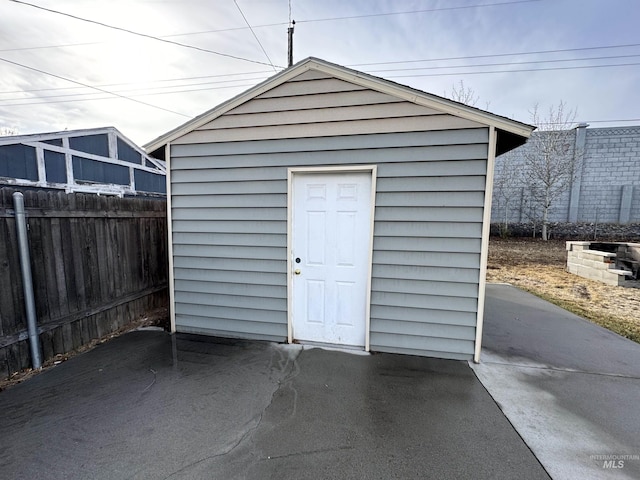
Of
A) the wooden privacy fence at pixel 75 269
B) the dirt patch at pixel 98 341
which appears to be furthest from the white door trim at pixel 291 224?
the wooden privacy fence at pixel 75 269

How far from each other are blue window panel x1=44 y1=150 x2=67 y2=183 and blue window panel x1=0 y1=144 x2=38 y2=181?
Answer: 0.27 m

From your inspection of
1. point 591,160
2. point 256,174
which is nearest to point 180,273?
point 256,174

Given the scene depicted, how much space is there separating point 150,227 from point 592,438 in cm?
528

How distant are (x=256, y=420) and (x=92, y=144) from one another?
34.7ft

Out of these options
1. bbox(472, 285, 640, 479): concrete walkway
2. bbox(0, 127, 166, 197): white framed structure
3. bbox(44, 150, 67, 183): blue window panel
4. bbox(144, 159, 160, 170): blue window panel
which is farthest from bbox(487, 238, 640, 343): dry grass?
bbox(144, 159, 160, 170): blue window panel

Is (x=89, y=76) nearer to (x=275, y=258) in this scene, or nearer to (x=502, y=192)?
(x=275, y=258)

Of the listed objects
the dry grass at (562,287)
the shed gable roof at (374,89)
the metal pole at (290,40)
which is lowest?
the dry grass at (562,287)

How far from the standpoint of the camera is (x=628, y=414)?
6.95ft

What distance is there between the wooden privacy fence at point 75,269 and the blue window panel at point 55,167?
611 centimetres

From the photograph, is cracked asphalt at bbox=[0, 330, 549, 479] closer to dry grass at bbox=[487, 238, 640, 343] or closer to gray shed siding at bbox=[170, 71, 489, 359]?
gray shed siding at bbox=[170, 71, 489, 359]

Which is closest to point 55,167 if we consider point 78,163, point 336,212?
point 78,163

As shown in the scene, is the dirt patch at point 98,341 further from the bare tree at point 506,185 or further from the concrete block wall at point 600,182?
the concrete block wall at point 600,182

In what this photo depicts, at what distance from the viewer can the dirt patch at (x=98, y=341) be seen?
8.35 feet

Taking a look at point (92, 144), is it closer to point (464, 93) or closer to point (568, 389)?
point (568, 389)
